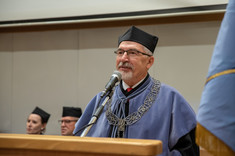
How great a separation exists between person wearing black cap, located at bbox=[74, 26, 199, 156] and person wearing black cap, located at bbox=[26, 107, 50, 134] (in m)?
2.95

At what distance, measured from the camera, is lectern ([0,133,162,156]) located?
1.00 metres

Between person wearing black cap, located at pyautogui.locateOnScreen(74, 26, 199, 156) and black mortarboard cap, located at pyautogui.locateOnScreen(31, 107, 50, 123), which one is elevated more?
person wearing black cap, located at pyautogui.locateOnScreen(74, 26, 199, 156)

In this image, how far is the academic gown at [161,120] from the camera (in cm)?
223

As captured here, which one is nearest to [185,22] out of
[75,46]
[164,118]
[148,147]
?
[75,46]

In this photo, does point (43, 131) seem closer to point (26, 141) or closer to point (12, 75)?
point (12, 75)

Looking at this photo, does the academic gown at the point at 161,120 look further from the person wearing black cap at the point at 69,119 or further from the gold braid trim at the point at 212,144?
the person wearing black cap at the point at 69,119

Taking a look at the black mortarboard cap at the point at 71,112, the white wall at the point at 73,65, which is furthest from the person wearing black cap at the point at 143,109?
the black mortarboard cap at the point at 71,112

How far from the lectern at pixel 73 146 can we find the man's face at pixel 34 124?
431 centimetres

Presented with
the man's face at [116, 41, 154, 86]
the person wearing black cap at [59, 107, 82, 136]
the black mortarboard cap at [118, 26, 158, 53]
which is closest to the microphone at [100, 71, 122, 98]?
the man's face at [116, 41, 154, 86]

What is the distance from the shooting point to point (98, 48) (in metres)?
5.70

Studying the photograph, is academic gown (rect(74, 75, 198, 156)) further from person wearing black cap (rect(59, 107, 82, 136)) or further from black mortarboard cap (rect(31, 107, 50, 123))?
black mortarboard cap (rect(31, 107, 50, 123))

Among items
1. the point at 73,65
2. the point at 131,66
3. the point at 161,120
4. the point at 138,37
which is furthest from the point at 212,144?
the point at 73,65

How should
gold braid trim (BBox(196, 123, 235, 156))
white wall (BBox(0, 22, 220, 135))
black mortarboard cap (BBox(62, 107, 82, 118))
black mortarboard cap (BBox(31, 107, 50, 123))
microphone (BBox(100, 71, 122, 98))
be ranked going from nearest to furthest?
gold braid trim (BBox(196, 123, 235, 156)) < microphone (BBox(100, 71, 122, 98)) < white wall (BBox(0, 22, 220, 135)) < black mortarboard cap (BBox(62, 107, 82, 118)) < black mortarboard cap (BBox(31, 107, 50, 123))

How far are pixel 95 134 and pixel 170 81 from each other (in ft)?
9.88
